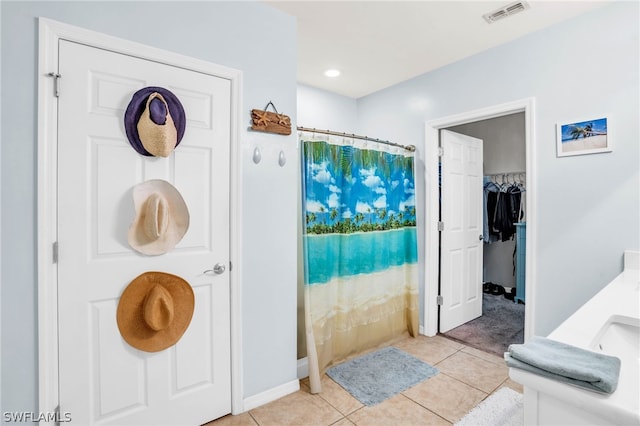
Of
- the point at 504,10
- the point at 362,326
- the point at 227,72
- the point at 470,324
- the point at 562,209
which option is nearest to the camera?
the point at 227,72

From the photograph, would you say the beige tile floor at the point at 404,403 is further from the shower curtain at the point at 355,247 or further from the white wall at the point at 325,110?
the white wall at the point at 325,110

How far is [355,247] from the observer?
2.68 meters

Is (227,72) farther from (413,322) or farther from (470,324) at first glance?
(470,324)

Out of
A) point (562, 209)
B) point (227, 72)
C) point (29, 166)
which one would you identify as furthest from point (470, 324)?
point (29, 166)

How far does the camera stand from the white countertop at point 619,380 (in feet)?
2.28

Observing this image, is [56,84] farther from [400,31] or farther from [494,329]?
[494,329]

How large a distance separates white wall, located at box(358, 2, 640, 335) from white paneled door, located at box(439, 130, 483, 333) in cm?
66

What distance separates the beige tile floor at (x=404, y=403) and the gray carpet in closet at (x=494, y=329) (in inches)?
13.8

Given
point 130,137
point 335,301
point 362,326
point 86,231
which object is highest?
point 130,137

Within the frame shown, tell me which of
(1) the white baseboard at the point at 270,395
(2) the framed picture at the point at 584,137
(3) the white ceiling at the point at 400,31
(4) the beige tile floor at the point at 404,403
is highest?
(3) the white ceiling at the point at 400,31

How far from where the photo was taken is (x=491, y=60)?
8.79 feet

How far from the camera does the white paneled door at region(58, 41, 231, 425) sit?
150 cm

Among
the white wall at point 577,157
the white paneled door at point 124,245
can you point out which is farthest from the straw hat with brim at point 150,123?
the white wall at point 577,157

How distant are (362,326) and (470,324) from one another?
140cm
